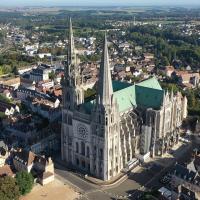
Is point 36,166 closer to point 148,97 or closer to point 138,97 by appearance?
point 138,97

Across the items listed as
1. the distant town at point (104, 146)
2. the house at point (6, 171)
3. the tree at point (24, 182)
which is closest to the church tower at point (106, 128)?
the distant town at point (104, 146)

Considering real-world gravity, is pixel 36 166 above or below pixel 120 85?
below

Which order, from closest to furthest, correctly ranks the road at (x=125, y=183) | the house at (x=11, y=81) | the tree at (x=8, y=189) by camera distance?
1. the tree at (x=8, y=189)
2. the road at (x=125, y=183)
3. the house at (x=11, y=81)

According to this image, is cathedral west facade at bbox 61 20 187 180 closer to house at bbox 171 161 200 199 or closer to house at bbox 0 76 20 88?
house at bbox 171 161 200 199

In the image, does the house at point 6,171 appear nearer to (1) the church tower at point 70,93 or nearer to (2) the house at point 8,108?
→ (1) the church tower at point 70,93

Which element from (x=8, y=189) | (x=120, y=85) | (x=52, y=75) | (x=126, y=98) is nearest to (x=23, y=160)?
(x=8, y=189)

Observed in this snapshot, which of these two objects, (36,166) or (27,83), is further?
(27,83)

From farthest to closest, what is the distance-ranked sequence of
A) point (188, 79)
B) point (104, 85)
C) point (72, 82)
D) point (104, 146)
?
point (188, 79)
point (72, 82)
point (104, 146)
point (104, 85)

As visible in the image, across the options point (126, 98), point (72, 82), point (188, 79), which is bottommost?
point (188, 79)

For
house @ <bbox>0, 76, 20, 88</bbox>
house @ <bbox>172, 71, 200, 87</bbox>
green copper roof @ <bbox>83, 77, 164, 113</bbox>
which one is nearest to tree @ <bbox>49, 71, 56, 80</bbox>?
house @ <bbox>0, 76, 20, 88</bbox>
